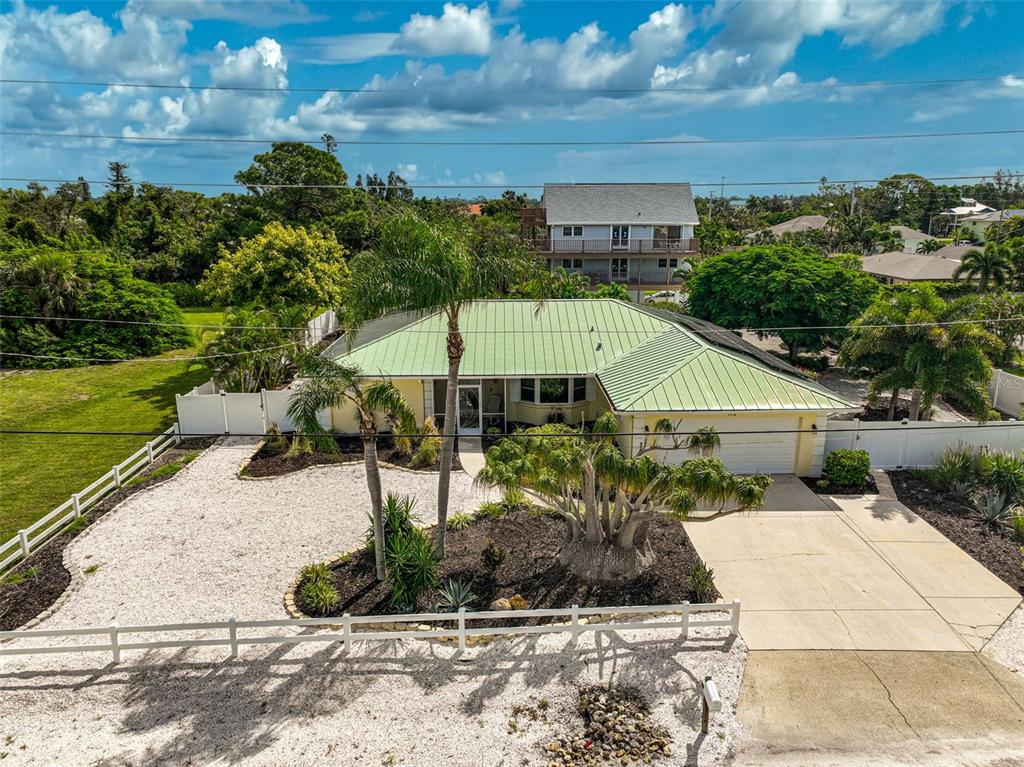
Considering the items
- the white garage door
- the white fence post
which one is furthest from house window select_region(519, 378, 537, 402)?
the white fence post

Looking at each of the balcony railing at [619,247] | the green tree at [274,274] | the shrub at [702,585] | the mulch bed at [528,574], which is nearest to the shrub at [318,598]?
the mulch bed at [528,574]

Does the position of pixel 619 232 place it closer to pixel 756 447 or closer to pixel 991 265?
pixel 991 265

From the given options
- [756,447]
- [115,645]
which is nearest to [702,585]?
[756,447]

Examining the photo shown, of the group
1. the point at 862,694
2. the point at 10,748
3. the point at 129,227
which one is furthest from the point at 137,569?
the point at 129,227

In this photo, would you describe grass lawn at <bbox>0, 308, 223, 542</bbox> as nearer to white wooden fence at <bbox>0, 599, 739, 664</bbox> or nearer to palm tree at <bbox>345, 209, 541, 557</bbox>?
white wooden fence at <bbox>0, 599, 739, 664</bbox>

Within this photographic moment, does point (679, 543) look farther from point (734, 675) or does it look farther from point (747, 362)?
point (747, 362)
